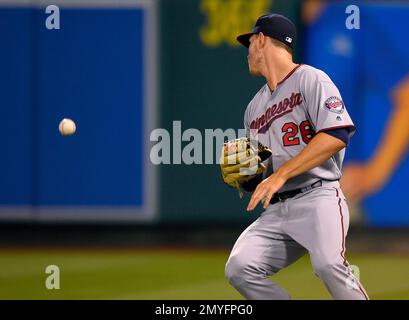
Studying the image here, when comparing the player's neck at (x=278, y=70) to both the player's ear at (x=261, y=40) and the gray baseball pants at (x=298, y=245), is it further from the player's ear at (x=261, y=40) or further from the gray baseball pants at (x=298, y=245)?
the gray baseball pants at (x=298, y=245)

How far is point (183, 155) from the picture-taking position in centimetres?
1041

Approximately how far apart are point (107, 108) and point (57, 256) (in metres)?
2.38

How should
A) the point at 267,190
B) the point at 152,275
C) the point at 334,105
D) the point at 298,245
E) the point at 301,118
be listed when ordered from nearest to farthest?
the point at 267,190, the point at 334,105, the point at 301,118, the point at 298,245, the point at 152,275

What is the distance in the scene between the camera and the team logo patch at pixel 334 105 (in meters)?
4.46

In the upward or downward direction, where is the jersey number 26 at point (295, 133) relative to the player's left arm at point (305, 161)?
upward

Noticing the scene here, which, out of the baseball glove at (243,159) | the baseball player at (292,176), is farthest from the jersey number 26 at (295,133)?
the baseball glove at (243,159)

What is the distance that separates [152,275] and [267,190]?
11.9ft

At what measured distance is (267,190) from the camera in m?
4.31

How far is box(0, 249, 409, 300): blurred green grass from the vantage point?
6.83 m

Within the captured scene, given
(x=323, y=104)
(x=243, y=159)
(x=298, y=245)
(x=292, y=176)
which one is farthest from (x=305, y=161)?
(x=298, y=245)

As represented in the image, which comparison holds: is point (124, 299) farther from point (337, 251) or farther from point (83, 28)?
point (83, 28)

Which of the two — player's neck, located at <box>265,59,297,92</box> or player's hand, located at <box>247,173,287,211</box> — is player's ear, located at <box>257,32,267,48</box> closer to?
player's neck, located at <box>265,59,297,92</box>

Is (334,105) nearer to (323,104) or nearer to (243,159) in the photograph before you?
(323,104)

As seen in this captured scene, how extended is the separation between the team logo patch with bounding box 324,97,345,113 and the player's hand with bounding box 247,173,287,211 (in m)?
0.46
